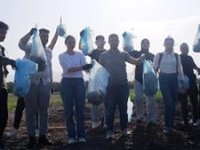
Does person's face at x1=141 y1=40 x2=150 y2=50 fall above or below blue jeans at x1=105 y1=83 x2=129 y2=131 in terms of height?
above

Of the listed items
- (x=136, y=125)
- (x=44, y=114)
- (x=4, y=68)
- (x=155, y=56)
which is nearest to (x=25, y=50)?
(x=4, y=68)

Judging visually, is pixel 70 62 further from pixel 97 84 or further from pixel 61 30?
pixel 61 30

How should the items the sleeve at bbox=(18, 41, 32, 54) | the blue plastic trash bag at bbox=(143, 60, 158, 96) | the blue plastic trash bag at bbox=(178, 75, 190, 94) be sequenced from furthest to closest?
the blue plastic trash bag at bbox=(178, 75, 190, 94) → the blue plastic trash bag at bbox=(143, 60, 158, 96) → the sleeve at bbox=(18, 41, 32, 54)

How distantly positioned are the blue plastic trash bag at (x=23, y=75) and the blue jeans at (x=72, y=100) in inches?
25.5

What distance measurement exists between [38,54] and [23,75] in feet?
1.43

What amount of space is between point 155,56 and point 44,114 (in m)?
2.54

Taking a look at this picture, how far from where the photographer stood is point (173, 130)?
8906 millimetres

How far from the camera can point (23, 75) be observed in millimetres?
7230

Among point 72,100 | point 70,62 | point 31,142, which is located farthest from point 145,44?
point 31,142

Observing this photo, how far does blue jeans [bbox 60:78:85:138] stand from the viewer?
25.0 feet

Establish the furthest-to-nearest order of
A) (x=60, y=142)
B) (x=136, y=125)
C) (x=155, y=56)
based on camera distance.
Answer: (x=136, y=125) → (x=155, y=56) → (x=60, y=142)

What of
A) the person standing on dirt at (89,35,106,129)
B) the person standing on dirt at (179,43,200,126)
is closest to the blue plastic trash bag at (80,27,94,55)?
the person standing on dirt at (89,35,106,129)

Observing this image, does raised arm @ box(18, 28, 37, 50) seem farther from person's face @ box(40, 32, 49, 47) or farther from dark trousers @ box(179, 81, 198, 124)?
dark trousers @ box(179, 81, 198, 124)

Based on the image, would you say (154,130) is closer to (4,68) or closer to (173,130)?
(173,130)
